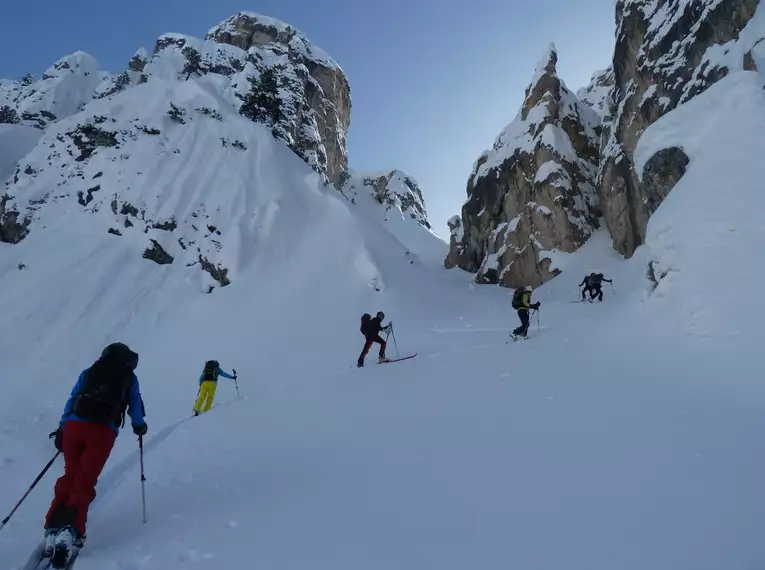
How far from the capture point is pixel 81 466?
440 cm

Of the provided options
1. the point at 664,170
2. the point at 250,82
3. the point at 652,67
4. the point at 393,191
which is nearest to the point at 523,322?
the point at 664,170

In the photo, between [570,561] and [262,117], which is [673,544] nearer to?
[570,561]

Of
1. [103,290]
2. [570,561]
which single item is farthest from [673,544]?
[103,290]

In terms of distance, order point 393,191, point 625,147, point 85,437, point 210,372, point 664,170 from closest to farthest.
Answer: point 85,437, point 210,372, point 664,170, point 625,147, point 393,191

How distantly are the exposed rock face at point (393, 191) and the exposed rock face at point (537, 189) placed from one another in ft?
182

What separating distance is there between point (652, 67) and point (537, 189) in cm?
1097

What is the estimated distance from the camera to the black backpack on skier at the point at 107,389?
462 cm

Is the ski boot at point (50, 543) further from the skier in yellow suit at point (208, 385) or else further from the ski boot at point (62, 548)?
the skier in yellow suit at point (208, 385)

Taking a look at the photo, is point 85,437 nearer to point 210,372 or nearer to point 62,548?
point 62,548

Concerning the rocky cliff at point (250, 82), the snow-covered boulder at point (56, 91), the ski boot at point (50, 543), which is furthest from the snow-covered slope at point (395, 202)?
the ski boot at point (50, 543)

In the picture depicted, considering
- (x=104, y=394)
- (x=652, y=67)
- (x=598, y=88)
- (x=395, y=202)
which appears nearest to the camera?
(x=104, y=394)

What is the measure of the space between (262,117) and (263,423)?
37.6 m

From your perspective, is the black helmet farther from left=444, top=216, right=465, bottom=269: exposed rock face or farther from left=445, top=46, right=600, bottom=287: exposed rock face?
left=444, top=216, right=465, bottom=269: exposed rock face

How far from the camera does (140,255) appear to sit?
27250 mm
